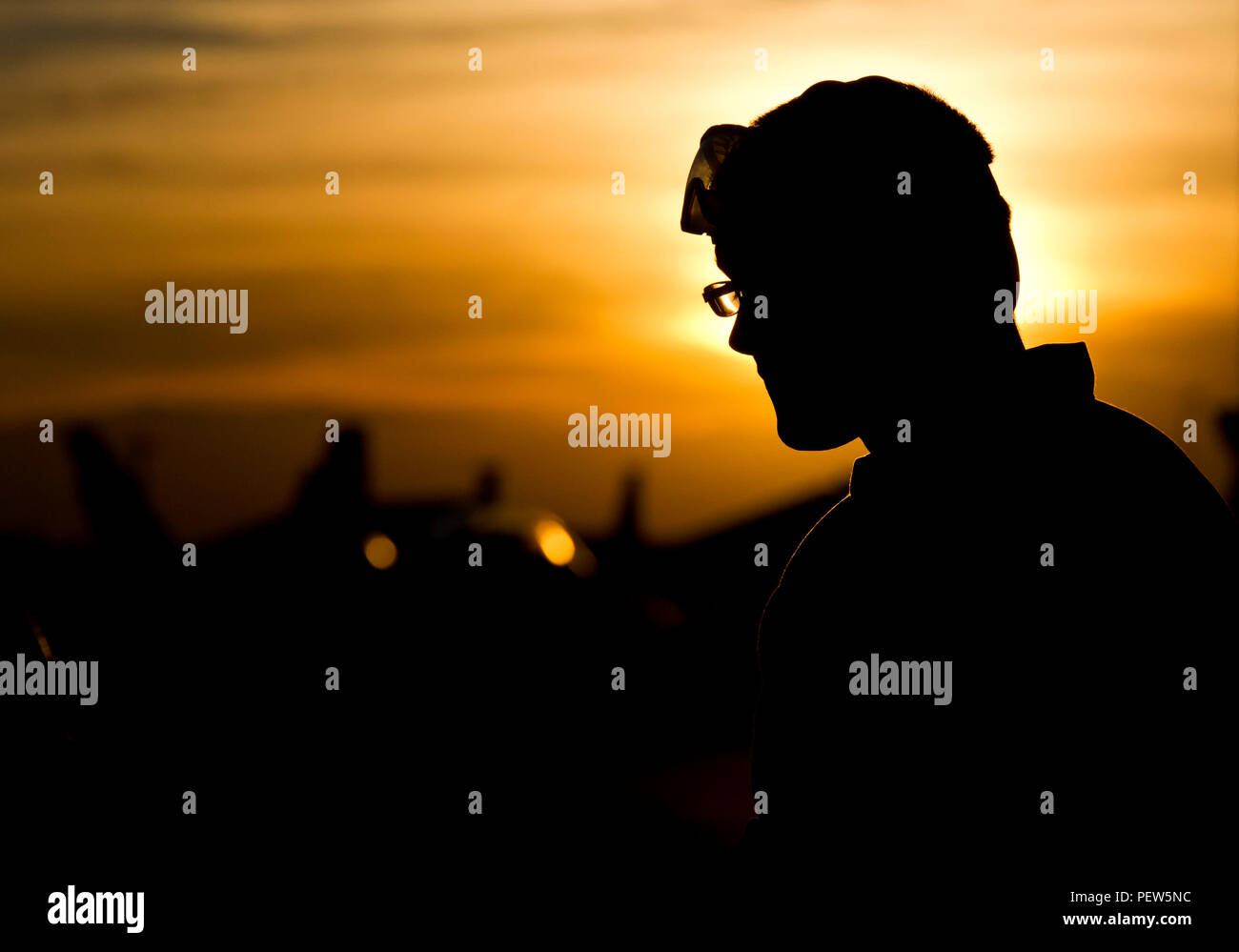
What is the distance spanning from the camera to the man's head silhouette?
1297mm

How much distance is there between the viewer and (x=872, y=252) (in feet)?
4.25

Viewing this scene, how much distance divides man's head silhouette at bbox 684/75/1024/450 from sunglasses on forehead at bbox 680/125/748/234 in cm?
20

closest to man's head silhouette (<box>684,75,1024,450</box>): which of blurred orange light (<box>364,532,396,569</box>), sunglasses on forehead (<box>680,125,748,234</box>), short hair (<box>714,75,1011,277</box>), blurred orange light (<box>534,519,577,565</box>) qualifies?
short hair (<box>714,75,1011,277</box>)

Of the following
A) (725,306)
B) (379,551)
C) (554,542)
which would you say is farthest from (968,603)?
(554,542)

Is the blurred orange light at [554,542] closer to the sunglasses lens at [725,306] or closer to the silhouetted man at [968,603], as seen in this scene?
the sunglasses lens at [725,306]

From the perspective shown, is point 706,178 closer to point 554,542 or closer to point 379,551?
point 379,551

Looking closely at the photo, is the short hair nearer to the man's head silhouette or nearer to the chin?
the man's head silhouette

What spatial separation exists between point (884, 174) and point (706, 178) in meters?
0.60

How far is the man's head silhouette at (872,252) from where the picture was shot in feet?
4.25
